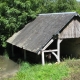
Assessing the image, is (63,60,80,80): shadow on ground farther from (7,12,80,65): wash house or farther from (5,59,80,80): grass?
(7,12,80,65): wash house

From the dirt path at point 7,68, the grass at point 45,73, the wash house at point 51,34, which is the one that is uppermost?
the wash house at point 51,34

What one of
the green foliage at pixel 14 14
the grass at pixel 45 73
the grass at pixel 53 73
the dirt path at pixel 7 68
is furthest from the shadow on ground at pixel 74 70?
the green foliage at pixel 14 14

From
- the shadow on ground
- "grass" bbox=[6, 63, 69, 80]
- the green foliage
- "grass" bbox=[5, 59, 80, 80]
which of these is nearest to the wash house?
"grass" bbox=[6, 63, 69, 80]

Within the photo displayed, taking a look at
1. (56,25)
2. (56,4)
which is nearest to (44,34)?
(56,25)

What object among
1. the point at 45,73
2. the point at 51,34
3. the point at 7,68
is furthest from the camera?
the point at 7,68

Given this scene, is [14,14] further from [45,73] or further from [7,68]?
[45,73]

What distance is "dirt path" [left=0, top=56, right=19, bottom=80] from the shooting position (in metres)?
16.6

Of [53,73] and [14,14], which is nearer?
[53,73]

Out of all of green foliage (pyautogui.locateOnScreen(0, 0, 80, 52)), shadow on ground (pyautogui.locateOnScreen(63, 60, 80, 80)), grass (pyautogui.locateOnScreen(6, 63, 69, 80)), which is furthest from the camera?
green foliage (pyautogui.locateOnScreen(0, 0, 80, 52))

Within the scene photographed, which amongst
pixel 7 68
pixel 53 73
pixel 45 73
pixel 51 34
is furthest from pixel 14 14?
pixel 53 73

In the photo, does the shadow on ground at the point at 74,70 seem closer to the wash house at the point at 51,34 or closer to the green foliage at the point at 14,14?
the wash house at the point at 51,34

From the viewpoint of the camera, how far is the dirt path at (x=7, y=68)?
16.6m

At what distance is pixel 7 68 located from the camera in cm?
1906

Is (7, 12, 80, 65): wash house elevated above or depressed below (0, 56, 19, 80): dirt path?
above
